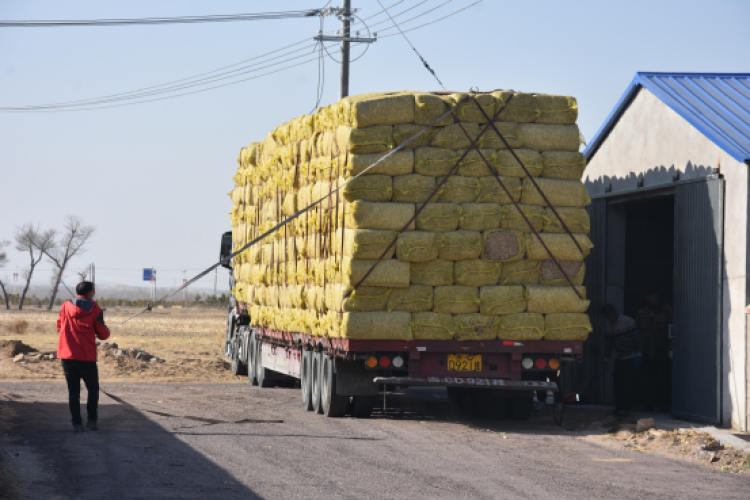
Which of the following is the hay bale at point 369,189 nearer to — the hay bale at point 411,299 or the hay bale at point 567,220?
the hay bale at point 411,299

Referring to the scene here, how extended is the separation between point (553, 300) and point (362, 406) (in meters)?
3.06

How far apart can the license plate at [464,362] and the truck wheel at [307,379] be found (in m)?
2.86

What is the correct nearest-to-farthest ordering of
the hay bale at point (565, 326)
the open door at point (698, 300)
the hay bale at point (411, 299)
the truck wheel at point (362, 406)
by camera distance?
the hay bale at point (411, 299), the hay bale at point (565, 326), the open door at point (698, 300), the truck wheel at point (362, 406)

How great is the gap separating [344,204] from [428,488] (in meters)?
5.23

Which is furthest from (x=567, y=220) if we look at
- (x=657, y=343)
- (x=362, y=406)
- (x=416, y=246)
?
(x=362, y=406)

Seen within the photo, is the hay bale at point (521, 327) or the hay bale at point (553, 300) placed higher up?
the hay bale at point (553, 300)

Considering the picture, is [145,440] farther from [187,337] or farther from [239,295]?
[187,337]

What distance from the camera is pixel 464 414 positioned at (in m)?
15.4

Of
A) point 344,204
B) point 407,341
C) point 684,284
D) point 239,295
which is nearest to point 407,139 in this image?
point 344,204

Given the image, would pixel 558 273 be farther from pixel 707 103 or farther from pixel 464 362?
pixel 707 103

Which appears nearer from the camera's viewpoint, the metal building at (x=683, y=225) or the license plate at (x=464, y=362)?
the metal building at (x=683, y=225)

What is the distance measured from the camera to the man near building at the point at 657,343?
15258 millimetres

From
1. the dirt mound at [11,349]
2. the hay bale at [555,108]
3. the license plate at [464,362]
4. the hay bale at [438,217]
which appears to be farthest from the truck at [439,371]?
the dirt mound at [11,349]

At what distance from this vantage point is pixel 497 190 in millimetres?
13172
